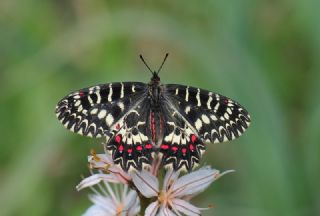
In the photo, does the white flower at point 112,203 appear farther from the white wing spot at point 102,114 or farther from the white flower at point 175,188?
the white wing spot at point 102,114

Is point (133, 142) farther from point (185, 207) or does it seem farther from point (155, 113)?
point (185, 207)

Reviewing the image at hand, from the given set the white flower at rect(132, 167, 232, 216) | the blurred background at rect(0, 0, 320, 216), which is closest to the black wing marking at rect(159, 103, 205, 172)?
the white flower at rect(132, 167, 232, 216)

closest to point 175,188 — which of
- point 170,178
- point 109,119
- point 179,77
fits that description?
point 170,178

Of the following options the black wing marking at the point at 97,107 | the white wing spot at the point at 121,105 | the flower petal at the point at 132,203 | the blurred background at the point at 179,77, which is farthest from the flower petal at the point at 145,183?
the blurred background at the point at 179,77

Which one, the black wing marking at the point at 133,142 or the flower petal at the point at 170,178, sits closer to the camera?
the black wing marking at the point at 133,142
